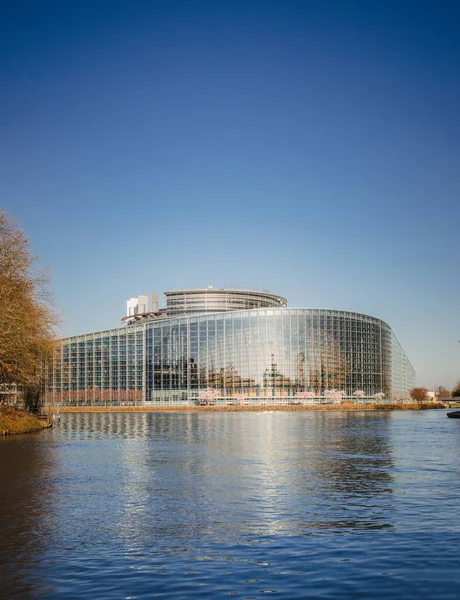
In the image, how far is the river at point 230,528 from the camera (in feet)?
49.9

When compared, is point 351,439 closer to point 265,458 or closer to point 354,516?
point 265,458

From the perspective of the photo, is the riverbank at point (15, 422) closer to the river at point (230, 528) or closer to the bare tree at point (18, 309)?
the bare tree at point (18, 309)

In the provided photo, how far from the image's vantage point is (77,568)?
54.0 feet

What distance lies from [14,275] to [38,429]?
78.1 ft

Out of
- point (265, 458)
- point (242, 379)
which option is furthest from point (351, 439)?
point (242, 379)

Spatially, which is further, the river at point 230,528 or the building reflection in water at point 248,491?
the building reflection in water at point 248,491

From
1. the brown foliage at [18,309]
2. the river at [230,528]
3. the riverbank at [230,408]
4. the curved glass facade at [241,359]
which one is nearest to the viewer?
the river at [230,528]

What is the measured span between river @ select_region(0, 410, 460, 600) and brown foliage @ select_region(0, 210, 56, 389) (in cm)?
1773

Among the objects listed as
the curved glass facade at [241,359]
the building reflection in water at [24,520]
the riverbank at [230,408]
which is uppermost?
the curved glass facade at [241,359]

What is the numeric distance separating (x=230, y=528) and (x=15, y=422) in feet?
170

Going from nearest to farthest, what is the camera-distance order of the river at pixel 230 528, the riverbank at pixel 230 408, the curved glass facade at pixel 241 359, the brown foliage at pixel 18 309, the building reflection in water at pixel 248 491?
the river at pixel 230 528 → the building reflection in water at pixel 248 491 → the brown foliage at pixel 18 309 → the riverbank at pixel 230 408 → the curved glass facade at pixel 241 359

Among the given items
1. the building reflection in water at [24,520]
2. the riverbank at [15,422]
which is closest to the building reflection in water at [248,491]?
the building reflection in water at [24,520]

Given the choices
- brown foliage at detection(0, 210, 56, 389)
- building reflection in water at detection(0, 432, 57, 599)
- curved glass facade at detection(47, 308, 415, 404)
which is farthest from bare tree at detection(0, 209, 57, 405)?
curved glass facade at detection(47, 308, 415, 404)

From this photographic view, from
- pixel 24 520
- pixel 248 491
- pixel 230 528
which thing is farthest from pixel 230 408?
pixel 230 528
